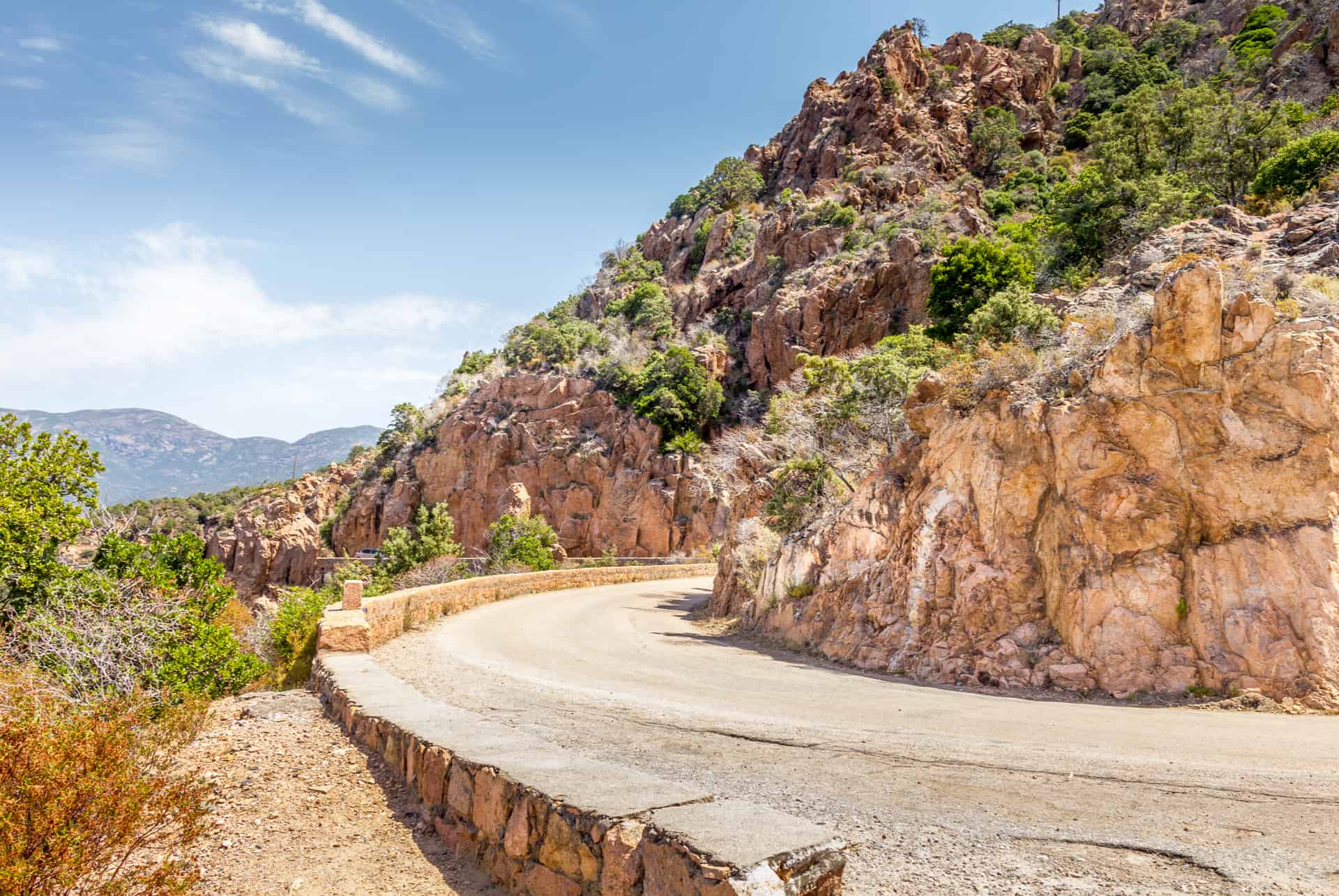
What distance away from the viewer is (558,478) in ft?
151

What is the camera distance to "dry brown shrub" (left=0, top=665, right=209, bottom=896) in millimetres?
3400

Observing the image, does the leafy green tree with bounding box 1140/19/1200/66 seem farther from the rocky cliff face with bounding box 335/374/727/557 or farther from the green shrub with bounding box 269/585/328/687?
the green shrub with bounding box 269/585/328/687

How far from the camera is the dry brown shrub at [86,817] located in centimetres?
340

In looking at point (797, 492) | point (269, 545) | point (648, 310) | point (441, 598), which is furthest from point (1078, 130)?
point (269, 545)

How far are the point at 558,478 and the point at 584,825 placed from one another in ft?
141

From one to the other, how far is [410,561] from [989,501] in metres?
26.9

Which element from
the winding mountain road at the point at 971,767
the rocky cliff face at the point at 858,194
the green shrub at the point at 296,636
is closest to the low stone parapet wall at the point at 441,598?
the green shrub at the point at 296,636

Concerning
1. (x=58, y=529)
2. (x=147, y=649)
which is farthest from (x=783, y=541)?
(x=58, y=529)

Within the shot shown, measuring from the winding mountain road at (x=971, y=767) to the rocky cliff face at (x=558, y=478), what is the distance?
31.5 metres

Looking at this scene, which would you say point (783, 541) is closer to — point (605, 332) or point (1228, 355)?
point (1228, 355)

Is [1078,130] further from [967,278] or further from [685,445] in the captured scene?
[685,445]

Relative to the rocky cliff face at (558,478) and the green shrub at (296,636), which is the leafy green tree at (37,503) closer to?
the green shrub at (296,636)

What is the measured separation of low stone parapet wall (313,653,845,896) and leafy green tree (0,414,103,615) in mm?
11376

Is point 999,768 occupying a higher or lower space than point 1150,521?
lower
